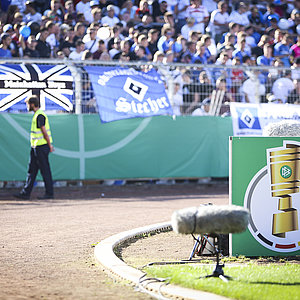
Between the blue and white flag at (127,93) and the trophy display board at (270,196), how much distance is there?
27.0 ft

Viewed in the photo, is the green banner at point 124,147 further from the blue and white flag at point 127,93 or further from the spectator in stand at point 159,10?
the spectator in stand at point 159,10

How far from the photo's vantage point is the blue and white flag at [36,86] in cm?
1425

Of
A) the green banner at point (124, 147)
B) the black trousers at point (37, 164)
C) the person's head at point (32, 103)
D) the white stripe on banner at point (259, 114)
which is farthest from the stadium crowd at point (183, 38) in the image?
the black trousers at point (37, 164)

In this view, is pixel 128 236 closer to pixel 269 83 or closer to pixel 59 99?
pixel 59 99

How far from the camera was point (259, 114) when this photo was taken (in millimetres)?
16469

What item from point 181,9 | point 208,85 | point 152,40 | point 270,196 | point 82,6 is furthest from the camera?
point 181,9

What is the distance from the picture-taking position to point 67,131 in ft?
50.7

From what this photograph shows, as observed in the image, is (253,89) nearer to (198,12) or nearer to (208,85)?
(208,85)

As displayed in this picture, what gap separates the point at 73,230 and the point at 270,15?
1590 centimetres

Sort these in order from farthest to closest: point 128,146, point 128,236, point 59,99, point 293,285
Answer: point 128,146, point 59,99, point 128,236, point 293,285

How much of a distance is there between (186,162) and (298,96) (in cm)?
331

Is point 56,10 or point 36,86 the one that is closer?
point 36,86

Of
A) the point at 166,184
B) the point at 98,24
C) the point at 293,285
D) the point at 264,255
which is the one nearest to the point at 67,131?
the point at 166,184

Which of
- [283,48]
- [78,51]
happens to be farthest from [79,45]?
[283,48]
